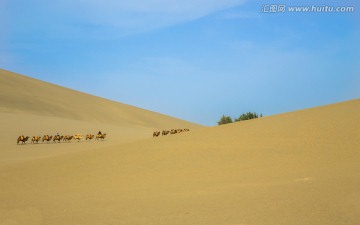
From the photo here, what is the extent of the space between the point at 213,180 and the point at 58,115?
51.6 m

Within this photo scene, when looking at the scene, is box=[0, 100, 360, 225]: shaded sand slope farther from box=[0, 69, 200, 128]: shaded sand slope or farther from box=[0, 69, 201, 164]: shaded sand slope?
box=[0, 69, 200, 128]: shaded sand slope

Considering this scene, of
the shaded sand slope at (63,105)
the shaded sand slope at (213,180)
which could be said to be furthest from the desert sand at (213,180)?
the shaded sand slope at (63,105)

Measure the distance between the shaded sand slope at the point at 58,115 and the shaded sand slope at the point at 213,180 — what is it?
10.2 metres

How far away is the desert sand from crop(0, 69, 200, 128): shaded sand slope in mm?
38139

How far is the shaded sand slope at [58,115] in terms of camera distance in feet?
120

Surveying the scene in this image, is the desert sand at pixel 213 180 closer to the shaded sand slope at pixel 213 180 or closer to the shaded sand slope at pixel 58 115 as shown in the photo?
the shaded sand slope at pixel 213 180

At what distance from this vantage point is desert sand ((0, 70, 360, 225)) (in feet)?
21.6

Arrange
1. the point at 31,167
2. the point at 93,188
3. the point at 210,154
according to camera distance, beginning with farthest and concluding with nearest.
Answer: the point at 31,167 < the point at 210,154 < the point at 93,188

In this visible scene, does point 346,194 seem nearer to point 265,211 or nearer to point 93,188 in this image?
point 265,211

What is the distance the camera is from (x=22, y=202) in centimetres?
911

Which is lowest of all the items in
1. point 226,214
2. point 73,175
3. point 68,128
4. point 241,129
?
point 226,214

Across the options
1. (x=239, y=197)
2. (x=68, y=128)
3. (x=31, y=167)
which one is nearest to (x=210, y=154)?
(x=239, y=197)

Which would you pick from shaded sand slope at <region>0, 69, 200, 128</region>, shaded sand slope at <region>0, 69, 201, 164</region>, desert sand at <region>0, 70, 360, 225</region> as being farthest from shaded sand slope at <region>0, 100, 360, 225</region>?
shaded sand slope at <region>0, 69, 200, 128</region>

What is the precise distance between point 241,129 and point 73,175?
8.07 meters
